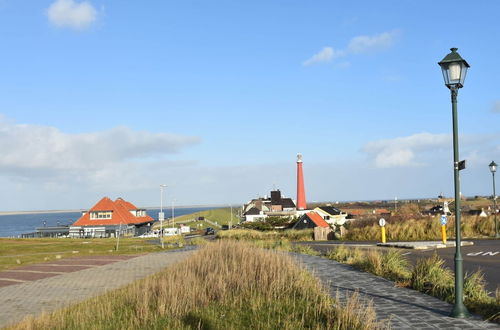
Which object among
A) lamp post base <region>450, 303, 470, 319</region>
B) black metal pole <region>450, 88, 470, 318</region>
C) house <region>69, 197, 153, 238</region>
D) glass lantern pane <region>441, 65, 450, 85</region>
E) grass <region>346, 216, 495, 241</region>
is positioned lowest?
house <region>69, 197, 153, 238</region>

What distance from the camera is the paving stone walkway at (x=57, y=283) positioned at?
13198mm

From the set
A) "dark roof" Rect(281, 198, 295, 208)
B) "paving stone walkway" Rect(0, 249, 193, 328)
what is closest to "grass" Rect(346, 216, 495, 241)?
"paving stone walkway" Rect(0, 249, 193, 328)

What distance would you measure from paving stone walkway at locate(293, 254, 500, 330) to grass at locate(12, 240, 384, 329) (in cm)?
53

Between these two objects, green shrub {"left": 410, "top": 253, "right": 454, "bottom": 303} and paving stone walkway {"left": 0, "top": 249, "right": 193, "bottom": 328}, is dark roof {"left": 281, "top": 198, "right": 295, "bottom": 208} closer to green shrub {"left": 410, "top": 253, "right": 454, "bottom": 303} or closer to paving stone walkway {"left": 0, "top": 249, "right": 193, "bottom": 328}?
paving stone walkway {"left": 0, "top": 249, "right": 193, "bottom": 328}

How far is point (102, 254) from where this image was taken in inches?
1257

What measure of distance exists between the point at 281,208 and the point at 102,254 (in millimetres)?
73431

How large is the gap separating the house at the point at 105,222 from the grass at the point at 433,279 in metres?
67.0

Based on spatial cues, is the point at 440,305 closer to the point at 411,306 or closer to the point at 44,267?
the point at 411,306

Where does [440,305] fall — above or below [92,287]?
above

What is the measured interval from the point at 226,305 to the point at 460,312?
464cm

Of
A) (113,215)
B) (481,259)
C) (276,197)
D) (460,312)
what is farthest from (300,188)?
(460,312)

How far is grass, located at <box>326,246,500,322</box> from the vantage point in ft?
30.6

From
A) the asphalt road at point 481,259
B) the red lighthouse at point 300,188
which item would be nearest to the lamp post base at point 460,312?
the asphalt road at point 481,259

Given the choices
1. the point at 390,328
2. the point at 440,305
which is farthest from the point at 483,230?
the point at 390,328
